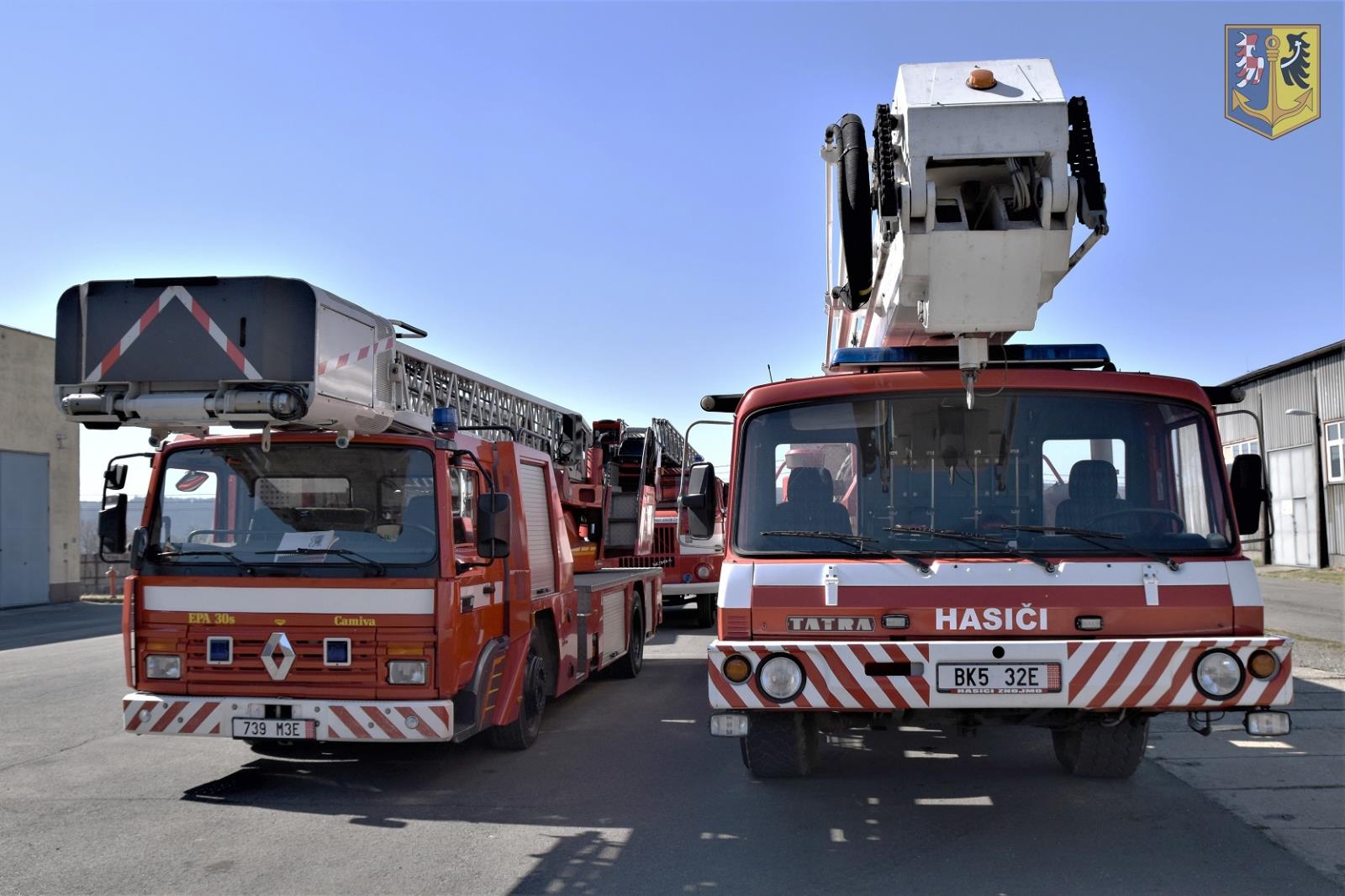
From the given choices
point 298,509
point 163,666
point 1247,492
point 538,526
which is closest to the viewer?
point 1247,492

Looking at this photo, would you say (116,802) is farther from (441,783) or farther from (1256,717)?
(1256,717)

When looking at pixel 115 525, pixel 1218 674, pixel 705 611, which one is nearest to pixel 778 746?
pixel 1218 674

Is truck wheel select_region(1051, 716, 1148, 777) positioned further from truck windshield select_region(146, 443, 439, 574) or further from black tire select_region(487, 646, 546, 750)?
truck windshield select_region(146, 443, 439, 574)

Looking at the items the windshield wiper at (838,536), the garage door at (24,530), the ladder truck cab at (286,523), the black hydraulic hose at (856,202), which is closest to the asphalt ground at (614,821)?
the ladder truck cab at (286,523)

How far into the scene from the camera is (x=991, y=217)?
17.8 ft

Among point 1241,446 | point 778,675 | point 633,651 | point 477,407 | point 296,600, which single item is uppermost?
point 1241,446

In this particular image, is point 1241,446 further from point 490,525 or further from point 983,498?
point 490,525

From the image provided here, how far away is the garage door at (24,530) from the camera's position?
26266 millimetres

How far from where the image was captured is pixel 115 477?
7102 millimetres

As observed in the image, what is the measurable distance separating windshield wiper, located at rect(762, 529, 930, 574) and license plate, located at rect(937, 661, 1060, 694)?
486 mm

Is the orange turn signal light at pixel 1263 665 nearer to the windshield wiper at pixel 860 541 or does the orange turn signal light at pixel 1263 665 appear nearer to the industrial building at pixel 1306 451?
the windshield wiper at pixel 860 541

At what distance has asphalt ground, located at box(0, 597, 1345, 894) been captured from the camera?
4.98 m

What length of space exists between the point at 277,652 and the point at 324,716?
0.49 meters

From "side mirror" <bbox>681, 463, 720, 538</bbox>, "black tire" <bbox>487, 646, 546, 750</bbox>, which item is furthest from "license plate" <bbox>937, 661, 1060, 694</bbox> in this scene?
"black tire" <bbox>487, 646, 546, 750</bbox>
